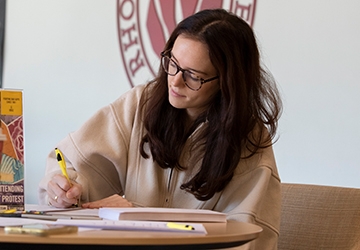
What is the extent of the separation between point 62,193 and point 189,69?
0.43 m

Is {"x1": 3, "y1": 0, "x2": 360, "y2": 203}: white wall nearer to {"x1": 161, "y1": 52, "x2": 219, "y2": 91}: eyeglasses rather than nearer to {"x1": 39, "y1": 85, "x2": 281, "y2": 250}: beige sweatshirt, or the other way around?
{"x1": 39, "y1": 85, "x2": 281, "y2": 250}: beige sweatshirt

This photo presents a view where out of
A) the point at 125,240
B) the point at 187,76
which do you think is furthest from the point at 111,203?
the point at 125,240

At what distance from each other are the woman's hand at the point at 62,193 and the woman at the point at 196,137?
36 millimetres

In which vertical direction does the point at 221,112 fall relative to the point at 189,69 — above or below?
below

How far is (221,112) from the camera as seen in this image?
5.32 feet

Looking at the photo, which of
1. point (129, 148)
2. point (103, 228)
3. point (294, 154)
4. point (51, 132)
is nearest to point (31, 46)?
point (51, 132)

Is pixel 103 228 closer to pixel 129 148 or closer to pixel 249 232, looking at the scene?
pixel 249 232

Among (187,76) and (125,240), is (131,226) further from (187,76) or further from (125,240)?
(187,76)

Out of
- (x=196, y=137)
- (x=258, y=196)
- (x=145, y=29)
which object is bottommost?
(x=258, y=196)

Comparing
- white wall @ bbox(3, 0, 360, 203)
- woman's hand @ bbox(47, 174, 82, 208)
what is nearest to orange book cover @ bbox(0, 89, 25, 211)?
woman's hand @ bbox(47, 174, 82, 208)

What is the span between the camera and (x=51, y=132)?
3.42 meters

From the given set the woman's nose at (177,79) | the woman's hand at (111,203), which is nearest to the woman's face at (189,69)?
the woman's nose at (177,79)

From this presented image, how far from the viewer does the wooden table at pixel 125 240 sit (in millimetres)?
859

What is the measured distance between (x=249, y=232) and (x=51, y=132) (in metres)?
2.51
